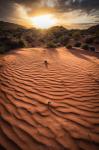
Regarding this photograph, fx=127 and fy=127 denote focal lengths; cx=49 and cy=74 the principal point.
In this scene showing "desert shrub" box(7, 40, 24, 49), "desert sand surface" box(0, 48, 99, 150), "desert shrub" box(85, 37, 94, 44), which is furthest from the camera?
"desert shrub" box(85, 37, 94, 44)

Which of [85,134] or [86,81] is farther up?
[86,81]

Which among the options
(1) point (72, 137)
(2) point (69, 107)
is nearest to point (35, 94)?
(2) point (69, 107)

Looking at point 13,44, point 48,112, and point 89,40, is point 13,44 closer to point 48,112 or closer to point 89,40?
point 48,112

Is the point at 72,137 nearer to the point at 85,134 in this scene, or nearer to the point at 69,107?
the point at 85,134

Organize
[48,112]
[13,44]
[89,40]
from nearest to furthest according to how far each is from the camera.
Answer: [48,112] → [13,44] → [89,40]

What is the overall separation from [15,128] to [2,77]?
2.41 metres

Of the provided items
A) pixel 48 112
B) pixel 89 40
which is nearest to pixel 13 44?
pixel 48 112

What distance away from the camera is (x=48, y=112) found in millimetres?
2723

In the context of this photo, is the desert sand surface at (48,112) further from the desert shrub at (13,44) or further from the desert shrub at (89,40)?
the desert shrub at (89,40)

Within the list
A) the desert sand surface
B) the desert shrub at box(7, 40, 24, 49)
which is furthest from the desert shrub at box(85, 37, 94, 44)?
the desert sand surface

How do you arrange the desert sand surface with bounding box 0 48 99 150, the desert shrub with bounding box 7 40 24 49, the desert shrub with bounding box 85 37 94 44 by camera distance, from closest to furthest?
1. the desert sand surface with bounding box 0 48 99 150
2. the desert shrub with bounding box 7 40 24 49
3. the desert shrub with bounding box 85 37 94 44

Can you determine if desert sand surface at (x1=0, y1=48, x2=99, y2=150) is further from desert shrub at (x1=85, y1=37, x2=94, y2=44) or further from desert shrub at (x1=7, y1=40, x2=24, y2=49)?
desert shrub at (x1=85, y1=37, x2=94, y2=44)

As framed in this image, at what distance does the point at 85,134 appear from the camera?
2260 mm

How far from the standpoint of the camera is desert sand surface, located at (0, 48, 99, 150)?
210cm
